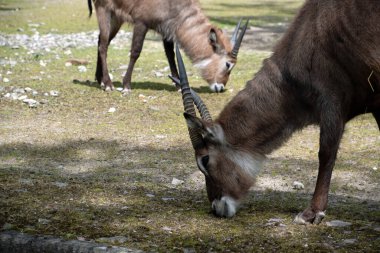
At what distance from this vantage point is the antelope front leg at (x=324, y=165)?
5.24 metres

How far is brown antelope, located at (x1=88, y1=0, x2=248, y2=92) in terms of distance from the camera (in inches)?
463

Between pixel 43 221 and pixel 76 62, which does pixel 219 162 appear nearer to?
pixel 43 221

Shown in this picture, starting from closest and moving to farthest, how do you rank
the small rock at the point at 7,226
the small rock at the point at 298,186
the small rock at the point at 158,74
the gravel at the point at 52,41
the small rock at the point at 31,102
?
the small rock at the point at 7,226 → the small rock at the point at 298,186 → the small rock at the point at 31,102 → the small rock at the point at 158,74 → the gravel at the point at 52,41

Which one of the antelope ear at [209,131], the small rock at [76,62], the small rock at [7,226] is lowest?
the small rock at [76,62]

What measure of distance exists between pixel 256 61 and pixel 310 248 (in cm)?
935

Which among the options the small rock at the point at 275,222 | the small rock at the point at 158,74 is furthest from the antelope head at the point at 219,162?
the small rock at the point at 158,74

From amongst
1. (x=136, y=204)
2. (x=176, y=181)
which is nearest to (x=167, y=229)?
(x=136, y=204)

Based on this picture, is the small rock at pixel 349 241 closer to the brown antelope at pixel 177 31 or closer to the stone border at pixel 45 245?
the stone border at pixel 45 245

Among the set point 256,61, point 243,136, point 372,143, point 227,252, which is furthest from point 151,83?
point 227,252

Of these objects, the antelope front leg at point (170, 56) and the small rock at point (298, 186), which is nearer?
the small rock at point (298, 186)

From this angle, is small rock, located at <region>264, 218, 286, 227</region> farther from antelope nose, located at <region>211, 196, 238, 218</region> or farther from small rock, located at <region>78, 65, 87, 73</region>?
small rock, located at <region>78, 65, 87, 73</region>

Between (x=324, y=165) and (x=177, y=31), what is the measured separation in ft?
22.4

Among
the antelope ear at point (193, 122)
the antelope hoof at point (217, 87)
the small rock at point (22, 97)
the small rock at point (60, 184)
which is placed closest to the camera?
the antelope ear at point (193, 122)

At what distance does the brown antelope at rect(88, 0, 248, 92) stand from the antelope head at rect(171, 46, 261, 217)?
19.9ft
